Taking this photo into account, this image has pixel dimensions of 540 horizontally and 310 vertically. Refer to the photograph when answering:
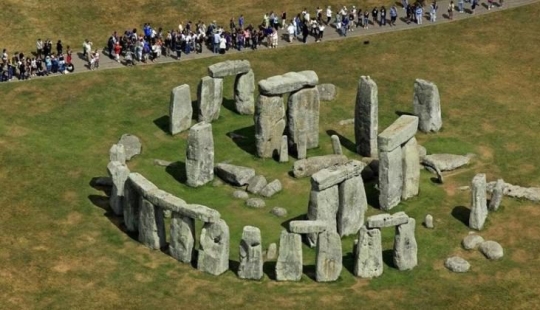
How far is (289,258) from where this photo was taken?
143 feet

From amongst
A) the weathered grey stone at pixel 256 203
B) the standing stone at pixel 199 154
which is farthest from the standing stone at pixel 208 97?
the weathered grey stone at pixel 256 203

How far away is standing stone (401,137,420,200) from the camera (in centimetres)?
5031

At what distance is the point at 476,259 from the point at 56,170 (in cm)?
2005

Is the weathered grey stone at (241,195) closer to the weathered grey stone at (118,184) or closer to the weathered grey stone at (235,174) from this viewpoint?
the weathered grey stone at (235,174)

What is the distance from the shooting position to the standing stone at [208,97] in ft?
192

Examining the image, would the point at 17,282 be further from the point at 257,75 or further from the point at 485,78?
the point at 485,78

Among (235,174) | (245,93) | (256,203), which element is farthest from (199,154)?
(245,93)

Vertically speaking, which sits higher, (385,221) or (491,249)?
(385,221)

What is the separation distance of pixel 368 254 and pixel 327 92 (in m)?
19.7

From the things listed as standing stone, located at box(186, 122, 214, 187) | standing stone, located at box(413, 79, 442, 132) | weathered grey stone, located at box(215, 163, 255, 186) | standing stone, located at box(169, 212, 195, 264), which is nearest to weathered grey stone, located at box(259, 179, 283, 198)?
weathered grey stone, located at box(215, 163, 255, 186)

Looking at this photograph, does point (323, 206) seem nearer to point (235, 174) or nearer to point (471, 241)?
point (471, 241)

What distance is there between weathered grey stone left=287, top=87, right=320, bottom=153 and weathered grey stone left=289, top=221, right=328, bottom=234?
41.5 feet

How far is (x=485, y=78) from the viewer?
2547 inches

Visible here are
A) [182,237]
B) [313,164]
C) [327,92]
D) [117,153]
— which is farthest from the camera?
[327,92]
